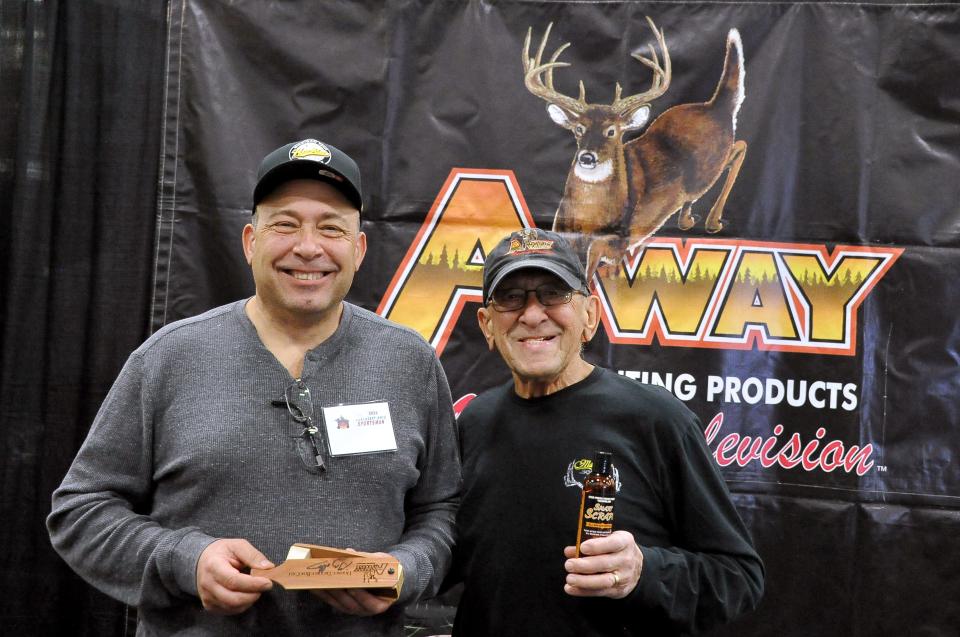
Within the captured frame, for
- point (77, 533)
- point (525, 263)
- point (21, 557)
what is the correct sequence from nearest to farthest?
point (77, 533) < point (525, 263) < point (21, 557)

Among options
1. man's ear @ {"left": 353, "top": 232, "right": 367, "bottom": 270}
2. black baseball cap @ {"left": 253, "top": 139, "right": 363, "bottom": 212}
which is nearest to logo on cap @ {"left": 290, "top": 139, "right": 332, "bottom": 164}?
black baseball cap @ {"left": 253, "top": 139, "right": 363, "bottom": 212}

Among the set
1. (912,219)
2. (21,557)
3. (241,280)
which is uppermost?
(912,219)

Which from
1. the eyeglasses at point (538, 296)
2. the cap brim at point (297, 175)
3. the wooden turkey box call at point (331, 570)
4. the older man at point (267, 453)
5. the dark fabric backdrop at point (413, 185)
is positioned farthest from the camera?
the dark fabric backdrop at point (413, 185)

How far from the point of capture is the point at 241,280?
2791 mm

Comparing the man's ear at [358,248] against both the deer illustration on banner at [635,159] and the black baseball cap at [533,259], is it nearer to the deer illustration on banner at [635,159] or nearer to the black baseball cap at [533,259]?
the black baseball cap at [533,259]

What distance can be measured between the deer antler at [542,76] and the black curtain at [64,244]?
1214 millimetres

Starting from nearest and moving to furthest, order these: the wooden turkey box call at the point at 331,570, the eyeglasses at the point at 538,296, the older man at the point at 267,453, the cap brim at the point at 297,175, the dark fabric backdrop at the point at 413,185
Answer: the wooden turkey box call at the point at 331,570 → the older man at the point at 267,453 → the cap brim at the point at 297,175 → the eyeglasses at the point at 538,296 → the dark fabric backdrop at the point at 413,185

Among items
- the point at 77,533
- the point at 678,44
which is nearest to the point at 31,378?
the point at 77,533

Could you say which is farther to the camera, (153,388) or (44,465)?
(44,465)

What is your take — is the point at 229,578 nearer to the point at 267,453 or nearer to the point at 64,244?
the point at 267,453

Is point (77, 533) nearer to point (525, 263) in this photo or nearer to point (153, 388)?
point (153, 388)

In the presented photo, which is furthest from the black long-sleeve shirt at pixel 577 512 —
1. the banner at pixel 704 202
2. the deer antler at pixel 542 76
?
the deer antler at pixel 542 76

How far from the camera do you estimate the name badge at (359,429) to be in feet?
4.94

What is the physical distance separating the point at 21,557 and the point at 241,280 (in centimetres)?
114
